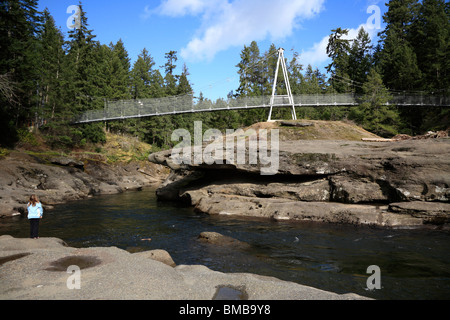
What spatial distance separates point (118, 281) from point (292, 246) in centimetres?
596

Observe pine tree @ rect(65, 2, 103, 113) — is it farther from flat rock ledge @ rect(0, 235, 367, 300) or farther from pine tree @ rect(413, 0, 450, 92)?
pine tree @ rect(413, 0, 450, 92)

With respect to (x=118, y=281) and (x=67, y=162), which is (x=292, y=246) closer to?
(x=118, y=281)

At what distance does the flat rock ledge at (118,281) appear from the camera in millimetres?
4324

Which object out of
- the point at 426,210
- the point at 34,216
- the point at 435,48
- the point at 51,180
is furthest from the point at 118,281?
the point at 435,48

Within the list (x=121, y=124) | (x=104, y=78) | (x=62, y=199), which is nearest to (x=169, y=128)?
(x=121, y=124)

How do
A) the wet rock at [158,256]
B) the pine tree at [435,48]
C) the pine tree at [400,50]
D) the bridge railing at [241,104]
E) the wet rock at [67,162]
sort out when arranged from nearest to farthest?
the wet rock at [158,256], the wet rock at [67,162], the bridge railing at [241,104], the pine tree at [435,48], the pine tree at [400,50]

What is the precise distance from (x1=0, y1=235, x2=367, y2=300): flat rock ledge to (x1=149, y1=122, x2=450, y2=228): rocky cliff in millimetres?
8292

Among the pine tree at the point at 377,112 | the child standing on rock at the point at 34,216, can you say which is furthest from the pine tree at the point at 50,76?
the pine tree at the point at 377,112

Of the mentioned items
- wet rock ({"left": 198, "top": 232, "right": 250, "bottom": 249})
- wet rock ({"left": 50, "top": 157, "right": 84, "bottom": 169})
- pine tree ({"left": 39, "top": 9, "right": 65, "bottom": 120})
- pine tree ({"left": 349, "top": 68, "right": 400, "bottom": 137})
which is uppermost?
pine tree ({"left": 39, "top": 9, "right": 65, "bottom": 120})

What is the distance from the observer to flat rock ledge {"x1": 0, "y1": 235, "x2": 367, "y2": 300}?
4.32 m

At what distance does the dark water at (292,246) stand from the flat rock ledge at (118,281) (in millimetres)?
1660

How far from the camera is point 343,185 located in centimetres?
1366

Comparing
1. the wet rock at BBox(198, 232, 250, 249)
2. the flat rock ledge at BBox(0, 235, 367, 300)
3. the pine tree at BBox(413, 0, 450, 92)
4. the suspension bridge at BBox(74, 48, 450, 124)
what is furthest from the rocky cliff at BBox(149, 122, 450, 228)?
the pine tree at BBox(413, 0, 450, 92)

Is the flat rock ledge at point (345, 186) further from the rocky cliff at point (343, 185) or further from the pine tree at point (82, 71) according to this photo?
the pine tree at point (82, 71)
